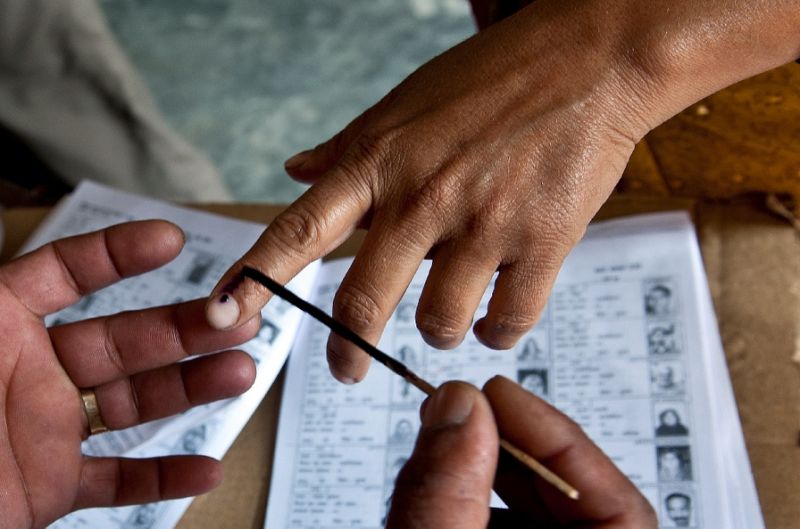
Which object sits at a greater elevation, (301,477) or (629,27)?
(629,27)

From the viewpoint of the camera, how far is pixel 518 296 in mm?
518

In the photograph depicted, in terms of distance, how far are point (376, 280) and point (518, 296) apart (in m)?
0.09

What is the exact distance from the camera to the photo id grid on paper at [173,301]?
0.62 metres

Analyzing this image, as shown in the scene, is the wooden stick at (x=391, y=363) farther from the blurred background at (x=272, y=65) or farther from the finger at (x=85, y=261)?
the blurred background at (x=272, y=65)

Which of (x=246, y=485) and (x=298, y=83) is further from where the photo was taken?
(x=298, y=83)

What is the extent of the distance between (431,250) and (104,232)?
0.26m

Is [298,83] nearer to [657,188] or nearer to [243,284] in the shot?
[657,188]

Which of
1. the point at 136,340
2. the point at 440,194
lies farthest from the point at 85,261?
the point at 440,194

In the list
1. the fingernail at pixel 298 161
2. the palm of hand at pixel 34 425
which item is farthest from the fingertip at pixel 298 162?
the palm of hand at pixel 34 425

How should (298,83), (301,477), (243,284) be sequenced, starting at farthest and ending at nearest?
1. (298,83)
2. (301,477)
3. (243,284)

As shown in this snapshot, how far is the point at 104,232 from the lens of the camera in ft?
1.99

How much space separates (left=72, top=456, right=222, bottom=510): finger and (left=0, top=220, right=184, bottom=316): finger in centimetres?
13

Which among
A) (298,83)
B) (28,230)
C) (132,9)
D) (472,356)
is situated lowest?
(472,356)

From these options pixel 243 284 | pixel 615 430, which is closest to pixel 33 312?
pixel 243 284
